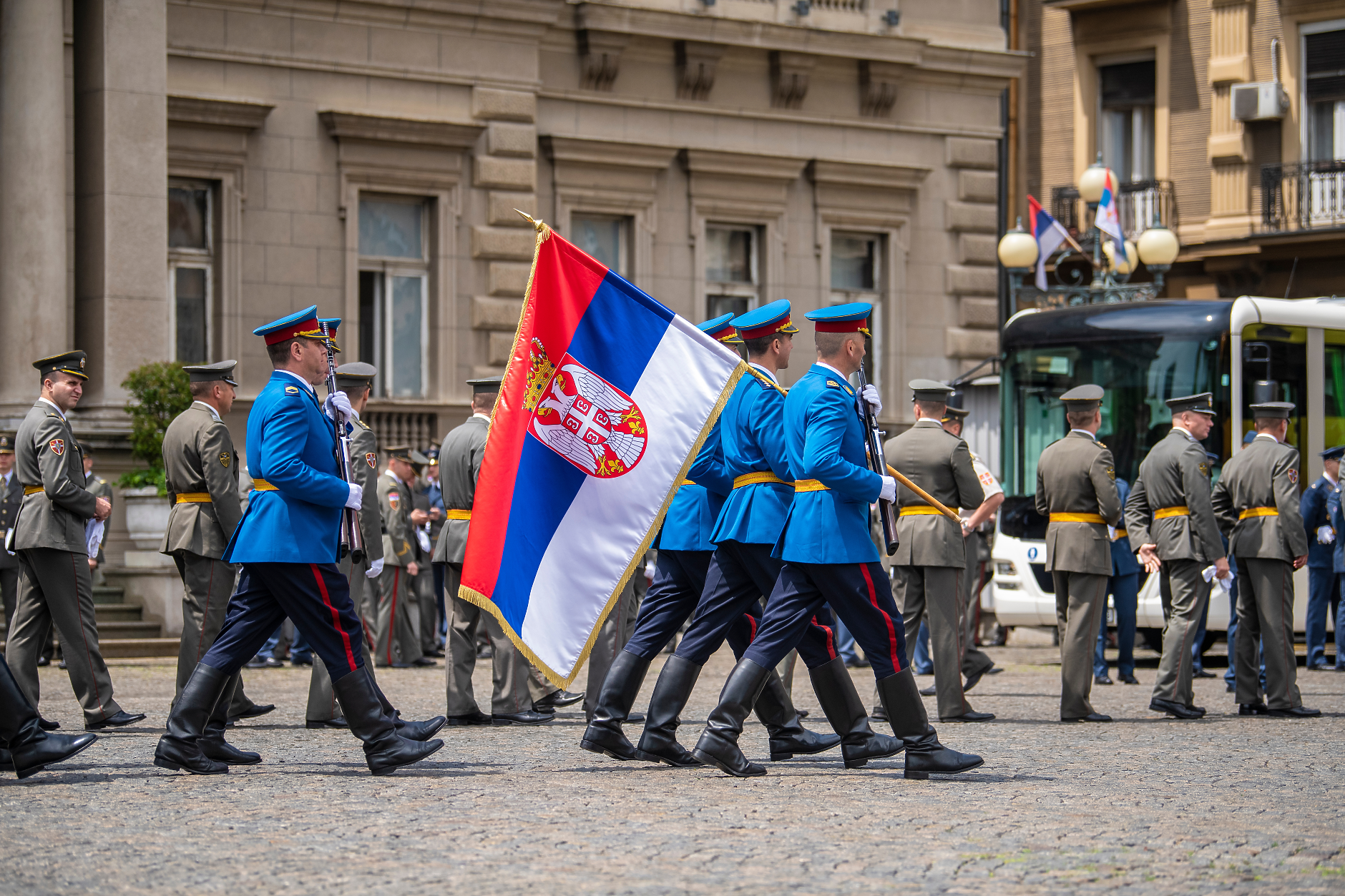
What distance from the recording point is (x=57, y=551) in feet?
34.2

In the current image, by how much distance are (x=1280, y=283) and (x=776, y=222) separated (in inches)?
420

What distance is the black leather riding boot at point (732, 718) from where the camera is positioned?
27.0 ft

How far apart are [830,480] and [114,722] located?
465cm

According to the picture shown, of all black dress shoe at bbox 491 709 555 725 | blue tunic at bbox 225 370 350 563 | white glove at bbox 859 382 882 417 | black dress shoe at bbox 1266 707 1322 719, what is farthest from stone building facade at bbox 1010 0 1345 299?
blue tunic at bbox 225 370 350 563

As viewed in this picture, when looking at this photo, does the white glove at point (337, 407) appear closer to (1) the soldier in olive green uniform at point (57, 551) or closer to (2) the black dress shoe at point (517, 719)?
(1) the soldier in olive green uniform at point (57, 551)

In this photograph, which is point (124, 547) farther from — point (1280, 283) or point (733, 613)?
point (1280, 283)

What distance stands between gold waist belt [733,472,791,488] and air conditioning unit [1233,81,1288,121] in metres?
22.6

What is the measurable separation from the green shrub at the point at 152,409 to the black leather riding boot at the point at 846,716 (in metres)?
9.52

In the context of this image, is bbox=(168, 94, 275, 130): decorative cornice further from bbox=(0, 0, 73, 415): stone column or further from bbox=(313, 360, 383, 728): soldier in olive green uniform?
bbox=(313, 360, 383, 728): soldier in olive green uniform

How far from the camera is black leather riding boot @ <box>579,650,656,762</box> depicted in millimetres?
8820

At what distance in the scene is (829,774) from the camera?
28.0 feet

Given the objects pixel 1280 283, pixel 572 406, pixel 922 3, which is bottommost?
pixel 572 406

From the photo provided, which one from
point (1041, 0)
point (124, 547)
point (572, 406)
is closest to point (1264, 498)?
point (572, 406)

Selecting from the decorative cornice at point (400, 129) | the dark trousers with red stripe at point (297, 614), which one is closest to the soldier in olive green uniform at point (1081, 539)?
the dark trousers with red stripe at point (297, 614)
